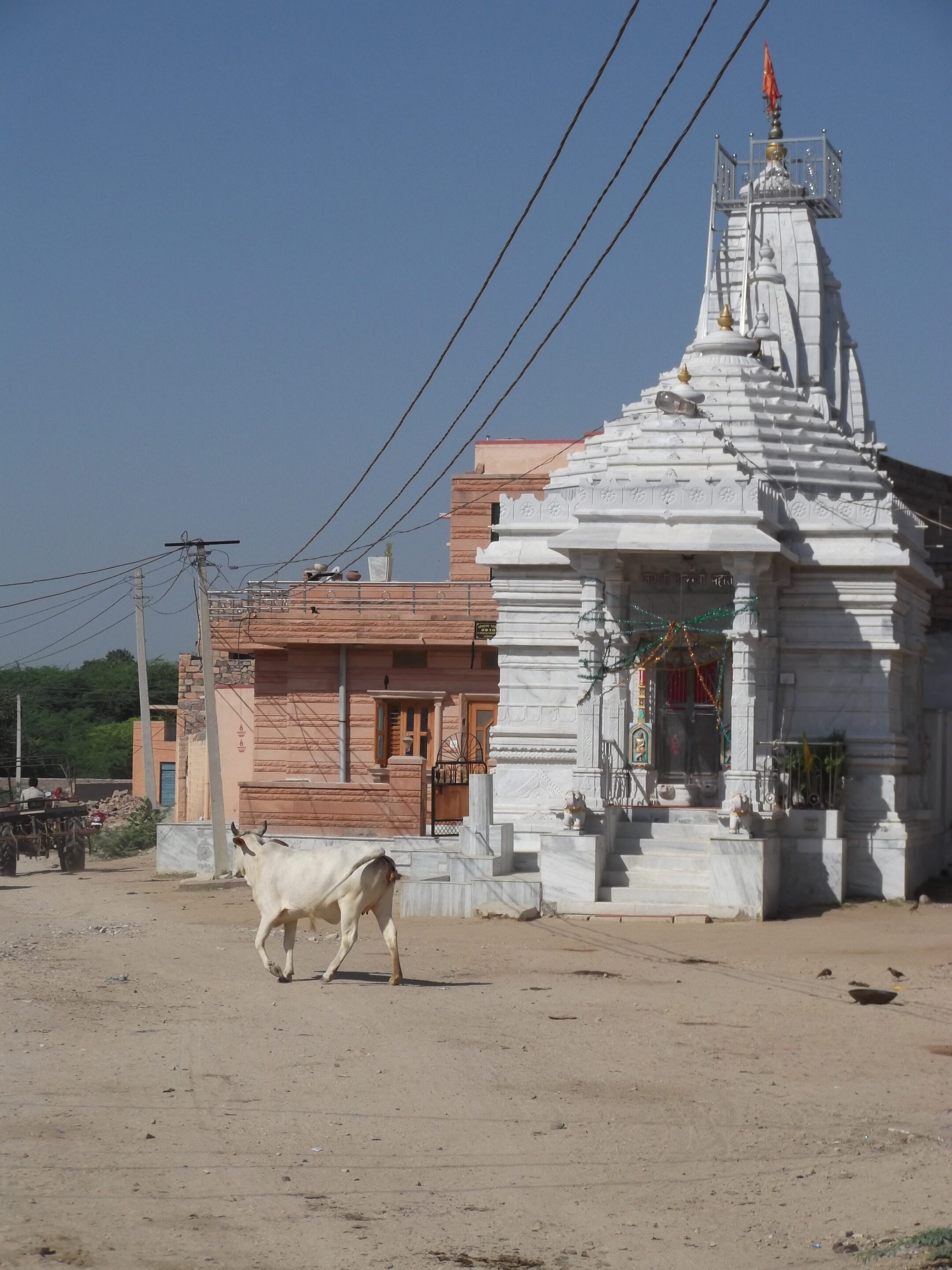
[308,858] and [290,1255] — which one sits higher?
[308,858]

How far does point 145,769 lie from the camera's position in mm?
39438

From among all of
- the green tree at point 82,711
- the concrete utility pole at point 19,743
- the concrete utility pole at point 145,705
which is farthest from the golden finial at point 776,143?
the green tree at point 82,711

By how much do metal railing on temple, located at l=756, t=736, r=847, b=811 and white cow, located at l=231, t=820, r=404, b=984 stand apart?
698cm

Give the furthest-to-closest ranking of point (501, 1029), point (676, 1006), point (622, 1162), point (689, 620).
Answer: point (689, 620)
point (676, 1006)
point (501, 1029)
point (622, 1162)

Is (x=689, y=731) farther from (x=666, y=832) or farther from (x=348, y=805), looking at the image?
(x=348, y=805)

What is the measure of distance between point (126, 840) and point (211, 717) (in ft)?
23.8

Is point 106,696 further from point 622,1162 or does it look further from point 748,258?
point 622,1162

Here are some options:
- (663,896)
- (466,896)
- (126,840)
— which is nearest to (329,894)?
(466,896)

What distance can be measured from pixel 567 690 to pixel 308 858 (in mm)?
8244

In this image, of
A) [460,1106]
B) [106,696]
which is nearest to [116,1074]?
[460,1106]

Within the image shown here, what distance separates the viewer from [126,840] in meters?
32.5

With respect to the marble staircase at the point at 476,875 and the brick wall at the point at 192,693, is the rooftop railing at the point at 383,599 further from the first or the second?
the marble staircase at the point at 476,875

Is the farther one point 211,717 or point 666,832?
point 211,717

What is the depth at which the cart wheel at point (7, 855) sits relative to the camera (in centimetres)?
2720
